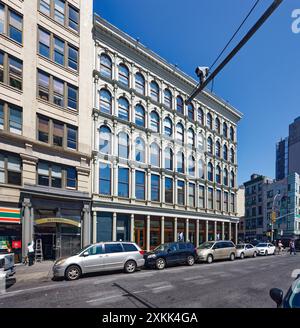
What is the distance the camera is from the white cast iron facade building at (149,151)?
25016mm

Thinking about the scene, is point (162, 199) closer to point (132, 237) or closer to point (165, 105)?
point (132, 237)

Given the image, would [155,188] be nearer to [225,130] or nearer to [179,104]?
[179,104]

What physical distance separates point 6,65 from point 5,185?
26.9ft

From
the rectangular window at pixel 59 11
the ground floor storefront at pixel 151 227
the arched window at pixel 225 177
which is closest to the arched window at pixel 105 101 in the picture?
the rectangular window at pixel 59 11

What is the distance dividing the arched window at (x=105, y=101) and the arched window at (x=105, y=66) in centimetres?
158

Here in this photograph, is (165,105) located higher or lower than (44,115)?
higher

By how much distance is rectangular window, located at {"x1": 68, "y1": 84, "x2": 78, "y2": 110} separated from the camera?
23172 millimetres

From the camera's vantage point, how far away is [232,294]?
10.1 metres

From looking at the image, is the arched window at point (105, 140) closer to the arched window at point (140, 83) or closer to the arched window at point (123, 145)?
the arched window at point (123, 145)

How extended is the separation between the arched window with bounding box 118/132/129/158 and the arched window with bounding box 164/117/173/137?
18.8 ft

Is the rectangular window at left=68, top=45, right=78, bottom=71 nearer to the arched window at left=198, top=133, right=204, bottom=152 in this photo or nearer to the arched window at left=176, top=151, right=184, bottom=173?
the arched window at left=176, top=151, right=184, bottom=173

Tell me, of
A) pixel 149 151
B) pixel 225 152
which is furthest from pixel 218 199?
pixel 149 151
